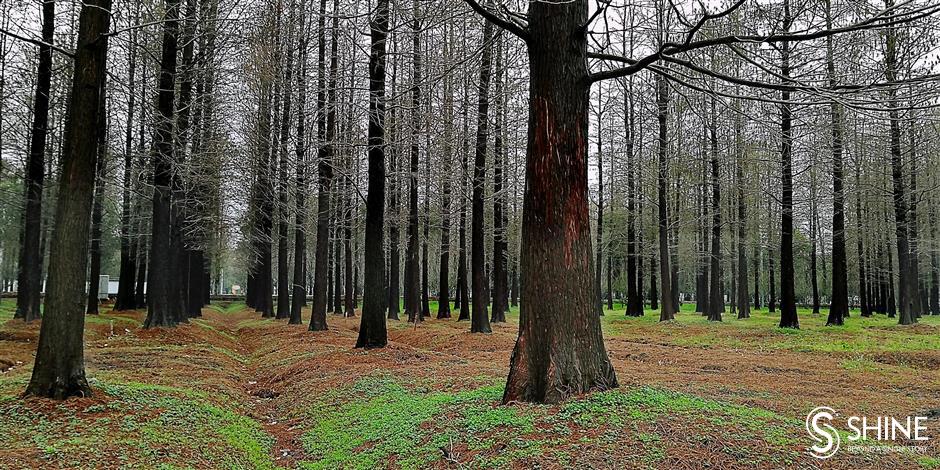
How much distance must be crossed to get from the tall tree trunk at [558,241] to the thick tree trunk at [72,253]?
4.58 metres

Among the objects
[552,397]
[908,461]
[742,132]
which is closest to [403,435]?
[552,397]

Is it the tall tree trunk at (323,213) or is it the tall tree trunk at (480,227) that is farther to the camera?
the tall tree trunk at (323,213)

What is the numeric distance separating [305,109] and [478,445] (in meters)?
16.5

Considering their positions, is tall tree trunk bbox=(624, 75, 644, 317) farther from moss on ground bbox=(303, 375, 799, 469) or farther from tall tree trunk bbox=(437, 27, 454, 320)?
moss on ground bbox=(303, 375, 799, 469)

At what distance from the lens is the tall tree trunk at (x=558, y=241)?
5836 millimetres

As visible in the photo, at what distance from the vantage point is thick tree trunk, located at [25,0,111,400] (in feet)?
20.5

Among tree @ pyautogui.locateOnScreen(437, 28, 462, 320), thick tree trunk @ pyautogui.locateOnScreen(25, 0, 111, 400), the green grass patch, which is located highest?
tree @ pyautogui.locateOnScreen(437, 28, 462, 320)

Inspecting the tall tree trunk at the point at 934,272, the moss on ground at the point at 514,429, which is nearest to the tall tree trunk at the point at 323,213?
the moss on ground at the point at 514,429

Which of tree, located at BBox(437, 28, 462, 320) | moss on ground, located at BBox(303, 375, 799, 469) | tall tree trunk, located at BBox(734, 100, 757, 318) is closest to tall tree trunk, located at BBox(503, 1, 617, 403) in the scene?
moss on ground, located at BBox(303, 375, 799, 469)

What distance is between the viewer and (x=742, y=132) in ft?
77.7

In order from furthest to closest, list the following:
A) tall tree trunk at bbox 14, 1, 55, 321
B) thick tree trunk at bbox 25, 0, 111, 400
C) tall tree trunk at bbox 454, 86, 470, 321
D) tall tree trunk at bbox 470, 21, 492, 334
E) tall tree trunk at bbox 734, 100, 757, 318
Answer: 1. tall tree trunk at bbox 734, 100, 757, 318
2. tall tree trunk at bbox 454, 86, 470, 321
3. tall tree trunk at bbox 14, 1, 55, 321
4. tall tree trunk at bbox 470, 21, 492, 334
5. thick tree trunk at bbox 25, 0, 111, 400

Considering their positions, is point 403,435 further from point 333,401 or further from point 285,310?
point 285,310

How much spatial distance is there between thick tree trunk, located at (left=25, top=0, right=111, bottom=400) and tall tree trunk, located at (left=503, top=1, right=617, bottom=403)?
4.58m

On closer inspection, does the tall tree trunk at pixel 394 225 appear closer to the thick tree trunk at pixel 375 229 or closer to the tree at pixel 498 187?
the tree at pixel 498 187
